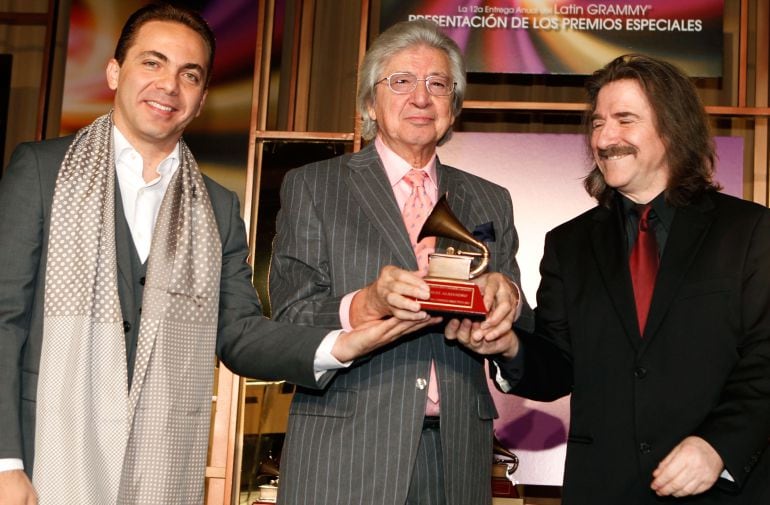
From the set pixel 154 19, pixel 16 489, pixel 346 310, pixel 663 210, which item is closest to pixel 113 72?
pixel 154 19

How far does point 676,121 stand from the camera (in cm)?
289

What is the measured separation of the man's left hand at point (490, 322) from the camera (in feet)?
8.21

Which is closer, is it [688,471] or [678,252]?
[688,471]

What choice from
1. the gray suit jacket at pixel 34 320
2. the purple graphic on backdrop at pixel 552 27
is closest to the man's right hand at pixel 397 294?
the gray suit jacket at pixel 34 320

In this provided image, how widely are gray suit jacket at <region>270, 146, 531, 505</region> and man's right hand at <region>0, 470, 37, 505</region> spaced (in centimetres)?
63

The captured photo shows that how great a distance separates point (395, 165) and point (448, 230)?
42 cm

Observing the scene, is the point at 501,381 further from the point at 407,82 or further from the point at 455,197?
the point at 407,82

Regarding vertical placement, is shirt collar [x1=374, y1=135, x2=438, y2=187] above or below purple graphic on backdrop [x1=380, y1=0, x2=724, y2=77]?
below

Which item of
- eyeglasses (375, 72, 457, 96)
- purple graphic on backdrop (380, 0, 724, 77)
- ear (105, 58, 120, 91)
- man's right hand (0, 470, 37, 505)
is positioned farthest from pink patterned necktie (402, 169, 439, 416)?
purple graphic on backdrop (380, 0, 724, 77)

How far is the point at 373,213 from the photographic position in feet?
8.87

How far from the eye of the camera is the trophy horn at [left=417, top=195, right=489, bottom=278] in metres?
2.51

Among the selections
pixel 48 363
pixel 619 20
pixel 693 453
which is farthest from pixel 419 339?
pixel 619 20

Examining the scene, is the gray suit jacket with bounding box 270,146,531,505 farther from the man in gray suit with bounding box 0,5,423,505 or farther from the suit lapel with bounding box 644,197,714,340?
the suit lapel with bounding box 644,197,714,340

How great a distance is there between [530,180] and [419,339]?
7.47ft
